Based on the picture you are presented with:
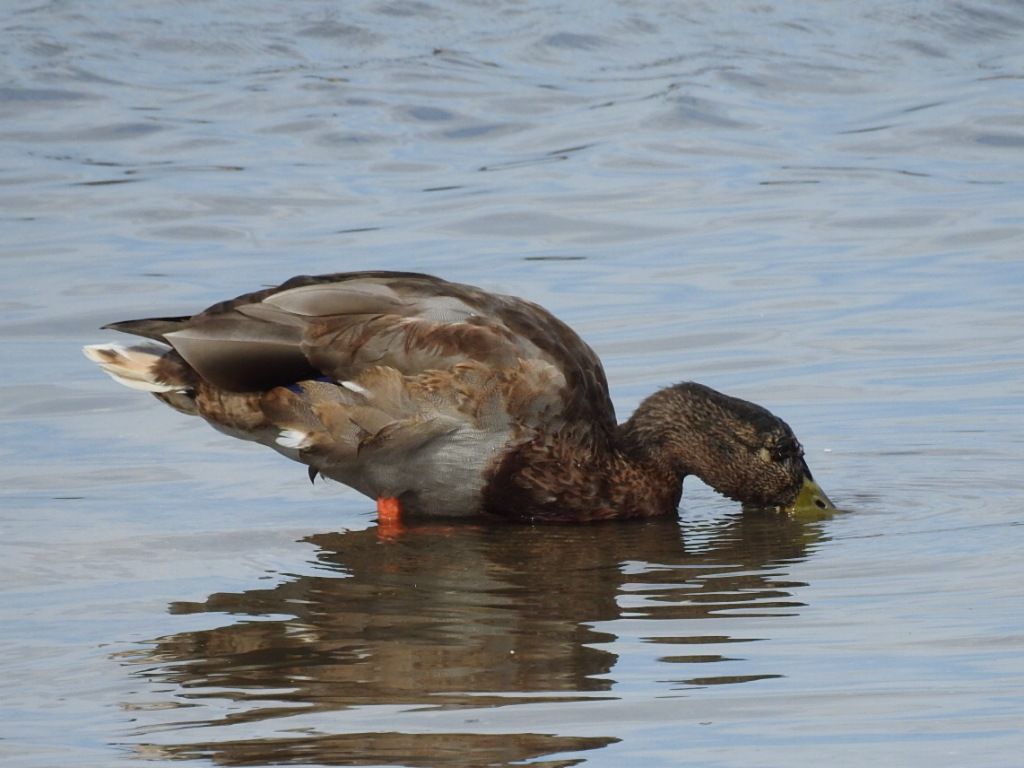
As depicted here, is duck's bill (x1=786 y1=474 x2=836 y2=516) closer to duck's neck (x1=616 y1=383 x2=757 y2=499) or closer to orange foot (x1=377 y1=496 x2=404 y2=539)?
duck's neck (x1=616 y1=383 x2=757 y2=499)

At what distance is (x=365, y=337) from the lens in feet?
26.5

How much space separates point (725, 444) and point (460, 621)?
2162 millimetres

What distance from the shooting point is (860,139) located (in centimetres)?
1653

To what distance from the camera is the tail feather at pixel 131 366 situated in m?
8.37

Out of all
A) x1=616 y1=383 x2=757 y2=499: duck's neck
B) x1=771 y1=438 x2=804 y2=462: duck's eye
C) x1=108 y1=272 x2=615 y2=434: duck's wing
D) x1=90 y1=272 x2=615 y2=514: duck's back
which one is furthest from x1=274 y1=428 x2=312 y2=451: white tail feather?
x1=771 y1=438 x2=804 y2=462: duck's eye

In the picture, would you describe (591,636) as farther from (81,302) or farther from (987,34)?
(987,34)

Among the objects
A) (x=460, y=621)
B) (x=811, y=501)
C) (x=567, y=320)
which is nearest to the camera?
(x=460, y=621)

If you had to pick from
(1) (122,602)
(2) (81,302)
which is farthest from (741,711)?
(2) (81,302)

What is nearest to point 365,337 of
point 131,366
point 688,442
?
point 131,366

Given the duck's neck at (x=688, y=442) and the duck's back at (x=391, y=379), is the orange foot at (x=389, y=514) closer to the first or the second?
the duck's back at (x=391, y=379)

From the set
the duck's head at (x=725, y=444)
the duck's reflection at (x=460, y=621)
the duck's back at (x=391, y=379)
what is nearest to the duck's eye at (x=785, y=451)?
the duck's head at (x=725, y=444)

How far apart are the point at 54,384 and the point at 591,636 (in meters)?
4.61

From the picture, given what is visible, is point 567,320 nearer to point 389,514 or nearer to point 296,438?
point 389,514

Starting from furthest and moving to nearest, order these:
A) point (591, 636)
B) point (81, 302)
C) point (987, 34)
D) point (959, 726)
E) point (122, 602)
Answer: point (987, 34) < point (81, 302) < point (122, 602) < point (591, 636) < point (959, 726)
